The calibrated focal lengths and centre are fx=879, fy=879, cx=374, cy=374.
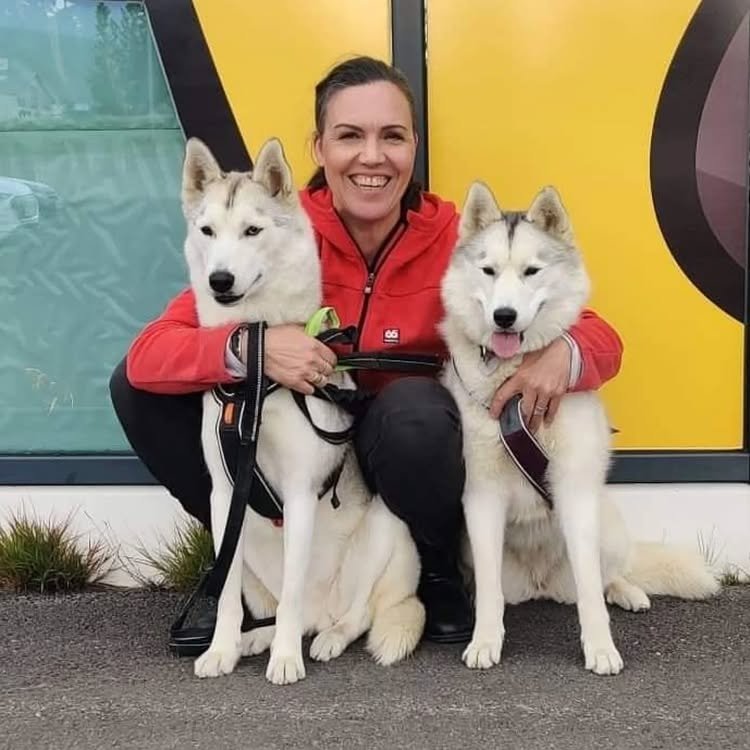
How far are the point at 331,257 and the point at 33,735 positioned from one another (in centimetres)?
149

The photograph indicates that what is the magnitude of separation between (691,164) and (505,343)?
4.14 ft

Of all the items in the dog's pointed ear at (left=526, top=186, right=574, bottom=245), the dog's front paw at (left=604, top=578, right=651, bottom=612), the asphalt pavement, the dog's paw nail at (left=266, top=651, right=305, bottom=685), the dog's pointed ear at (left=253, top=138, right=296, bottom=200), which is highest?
the dog's pointed ear at (left=253, top=138, right=296, bottom=200)

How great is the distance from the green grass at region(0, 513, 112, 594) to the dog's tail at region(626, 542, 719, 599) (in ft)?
6.13

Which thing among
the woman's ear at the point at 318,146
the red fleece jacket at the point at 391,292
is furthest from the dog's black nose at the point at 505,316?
the woman's ear at the point at 318,146

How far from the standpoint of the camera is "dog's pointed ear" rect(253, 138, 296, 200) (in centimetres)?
233

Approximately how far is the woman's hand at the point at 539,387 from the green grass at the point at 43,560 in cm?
166

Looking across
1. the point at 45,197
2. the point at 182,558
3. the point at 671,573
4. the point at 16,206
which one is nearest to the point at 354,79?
the point at 45,197

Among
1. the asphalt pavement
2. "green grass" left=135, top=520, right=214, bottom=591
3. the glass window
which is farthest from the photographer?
the glass window

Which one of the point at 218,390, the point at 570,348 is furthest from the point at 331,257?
the point at 570,348

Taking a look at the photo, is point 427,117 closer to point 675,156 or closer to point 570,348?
point 675,156

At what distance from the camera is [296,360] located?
2.28 meters

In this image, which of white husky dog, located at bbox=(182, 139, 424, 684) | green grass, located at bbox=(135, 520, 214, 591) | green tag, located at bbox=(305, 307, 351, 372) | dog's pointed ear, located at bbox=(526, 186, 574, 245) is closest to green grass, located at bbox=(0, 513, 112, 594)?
green grass, located at bbox=(135, 520, 214, 591)

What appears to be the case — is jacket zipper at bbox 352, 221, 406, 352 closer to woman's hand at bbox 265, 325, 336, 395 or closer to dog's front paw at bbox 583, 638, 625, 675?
woman's hand at bbox 265, 325, 336, 395

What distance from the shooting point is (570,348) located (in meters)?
2.37
